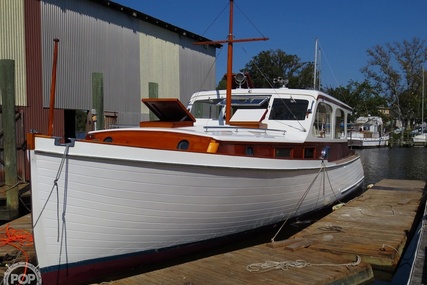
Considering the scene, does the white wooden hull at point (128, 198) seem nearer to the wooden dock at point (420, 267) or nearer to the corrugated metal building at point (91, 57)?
the wooden dock at point (420, 267)

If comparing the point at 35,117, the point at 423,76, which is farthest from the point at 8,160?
the point at 423,76

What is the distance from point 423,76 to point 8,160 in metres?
55.7

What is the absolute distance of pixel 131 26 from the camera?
21781mm

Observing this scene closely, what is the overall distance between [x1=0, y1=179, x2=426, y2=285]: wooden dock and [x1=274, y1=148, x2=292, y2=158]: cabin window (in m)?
1.42

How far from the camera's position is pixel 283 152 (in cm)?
862

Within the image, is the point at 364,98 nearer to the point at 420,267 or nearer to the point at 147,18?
the point at 147,18

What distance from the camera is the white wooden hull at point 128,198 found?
19.1 ft

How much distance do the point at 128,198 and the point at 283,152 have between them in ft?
11.6

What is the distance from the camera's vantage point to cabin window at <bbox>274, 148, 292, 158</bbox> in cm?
847

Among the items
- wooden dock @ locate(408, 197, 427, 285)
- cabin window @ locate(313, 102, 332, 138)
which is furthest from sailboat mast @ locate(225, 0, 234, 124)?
wooden dock @ locate(408, 197, 427, 285)

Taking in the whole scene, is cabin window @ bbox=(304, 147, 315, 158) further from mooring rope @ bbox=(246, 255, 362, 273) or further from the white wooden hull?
mooring rope @ bbox=(246, 255, 362, 273)

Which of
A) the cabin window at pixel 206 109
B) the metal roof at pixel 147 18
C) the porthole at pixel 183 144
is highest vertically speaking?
the metal roof at pixel 147 18

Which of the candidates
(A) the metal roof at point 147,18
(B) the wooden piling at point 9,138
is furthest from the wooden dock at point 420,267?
(A) the metal roof at point 147,18

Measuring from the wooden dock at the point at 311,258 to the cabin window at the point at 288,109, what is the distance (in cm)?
235
